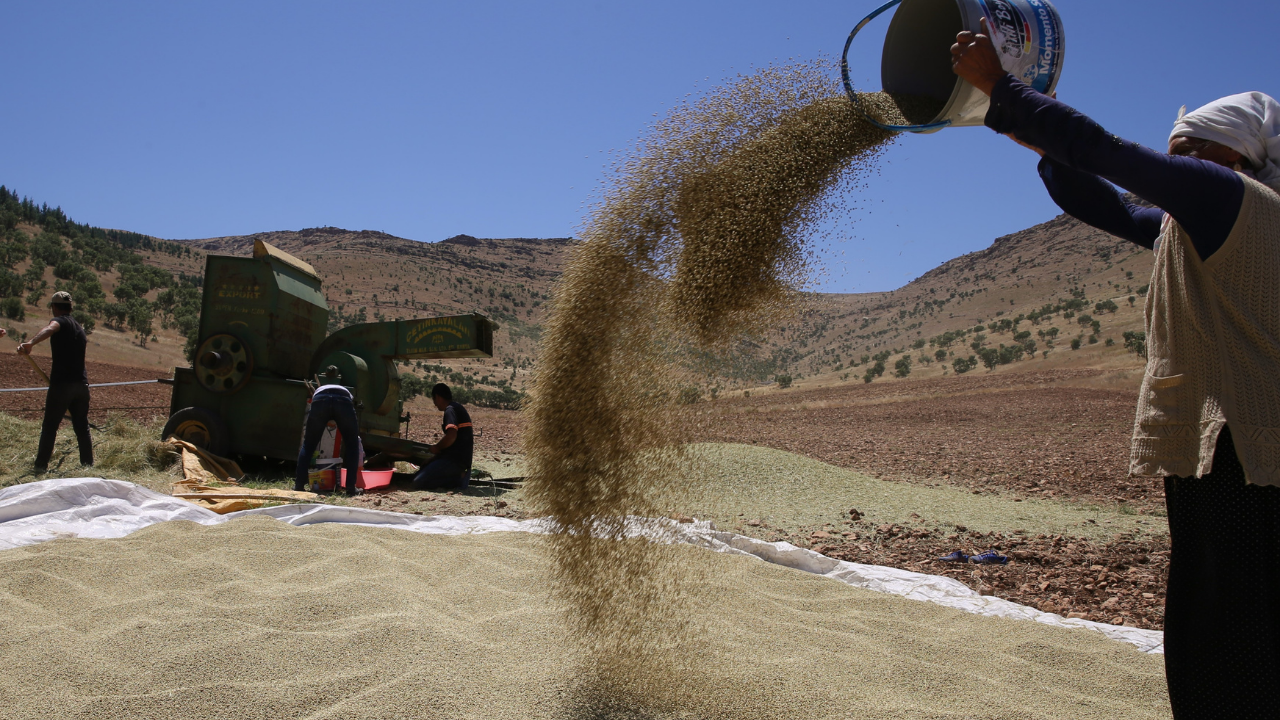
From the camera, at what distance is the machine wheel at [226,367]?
7.18 metres

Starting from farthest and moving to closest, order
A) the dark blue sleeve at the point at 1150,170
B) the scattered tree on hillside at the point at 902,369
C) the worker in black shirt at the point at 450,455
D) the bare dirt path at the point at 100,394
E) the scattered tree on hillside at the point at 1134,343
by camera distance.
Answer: the scattered tree on hillside at the point at 902,369 → the scattered tree on hillside at the point at 1134,343 → the bare dirt path at the point at 100,394 → the worker in black shirt at the point at 450,455 → the dark blue sleeve at the point at 1150,170

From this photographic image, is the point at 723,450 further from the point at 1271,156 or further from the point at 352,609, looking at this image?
the point at 1271,156

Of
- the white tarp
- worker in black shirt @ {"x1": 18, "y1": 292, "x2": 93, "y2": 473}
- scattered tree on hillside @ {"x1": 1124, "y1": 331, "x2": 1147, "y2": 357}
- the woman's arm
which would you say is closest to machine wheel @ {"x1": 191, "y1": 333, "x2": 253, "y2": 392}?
worker in black shirt @ {"x1": 18, "y1": 292, "x2": 93, "y2": 473}

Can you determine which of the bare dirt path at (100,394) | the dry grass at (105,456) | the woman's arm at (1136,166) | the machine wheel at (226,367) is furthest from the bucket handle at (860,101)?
the bare dirt path at (100,394)

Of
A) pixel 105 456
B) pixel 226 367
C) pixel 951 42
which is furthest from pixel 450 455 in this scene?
pixel 951 42

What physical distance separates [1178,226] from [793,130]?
1.47 meters

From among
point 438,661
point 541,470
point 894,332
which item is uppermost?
point 894,332

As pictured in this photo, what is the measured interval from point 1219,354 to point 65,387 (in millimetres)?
7645

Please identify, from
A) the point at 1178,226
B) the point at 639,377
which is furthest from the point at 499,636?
the point at 1178,226

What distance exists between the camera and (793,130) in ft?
9.65

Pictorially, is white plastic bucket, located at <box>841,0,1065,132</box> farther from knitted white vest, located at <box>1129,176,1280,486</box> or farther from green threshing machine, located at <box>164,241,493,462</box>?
green threshing machine, located at <box>164,241,493,462</box>

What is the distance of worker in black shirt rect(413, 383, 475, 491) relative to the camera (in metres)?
6.96

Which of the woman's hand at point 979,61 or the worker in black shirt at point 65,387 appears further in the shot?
the worker in black shirt at point 65,387

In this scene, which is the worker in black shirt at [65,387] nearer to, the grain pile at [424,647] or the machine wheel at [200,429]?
the machine wheel at [200,429]
